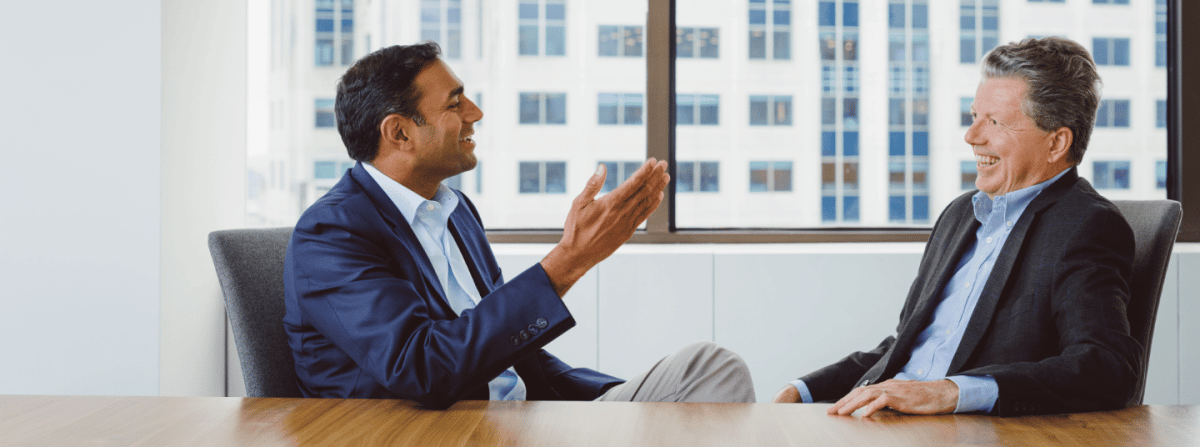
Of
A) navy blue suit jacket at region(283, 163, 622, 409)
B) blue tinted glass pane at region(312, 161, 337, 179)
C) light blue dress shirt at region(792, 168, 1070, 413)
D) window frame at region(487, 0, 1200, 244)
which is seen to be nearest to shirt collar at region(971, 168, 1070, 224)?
light blue dress shirt at region(792, 168, 1070, 413)

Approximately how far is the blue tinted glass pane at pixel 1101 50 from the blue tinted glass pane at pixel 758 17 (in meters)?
1.26

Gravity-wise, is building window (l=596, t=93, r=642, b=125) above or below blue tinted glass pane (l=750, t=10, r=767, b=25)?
below

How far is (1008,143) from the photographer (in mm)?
1432

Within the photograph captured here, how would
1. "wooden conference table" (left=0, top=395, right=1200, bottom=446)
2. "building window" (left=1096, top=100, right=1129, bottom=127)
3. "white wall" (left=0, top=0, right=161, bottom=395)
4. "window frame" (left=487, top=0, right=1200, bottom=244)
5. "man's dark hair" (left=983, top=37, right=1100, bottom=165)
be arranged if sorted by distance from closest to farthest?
"wooden conference table" (left=0, top=395, right=1200, bottom=446), "man's dark hair" (left=983, top=37, right=1100, bottom=165), "white wall" (left=0, top=0, right=161, bottom=395), "window frame" (left=487, top=0, right=1200, bottom=244), "building window" (left=1096, top=100, right=1129, bottom=127)

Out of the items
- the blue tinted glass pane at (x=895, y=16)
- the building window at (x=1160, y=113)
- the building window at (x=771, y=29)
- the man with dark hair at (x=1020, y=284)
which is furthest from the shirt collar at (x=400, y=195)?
the building window at (x=1160, y=113)

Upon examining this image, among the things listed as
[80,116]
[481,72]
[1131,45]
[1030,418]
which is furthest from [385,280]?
[1131,45]

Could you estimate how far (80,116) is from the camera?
173 centimetres

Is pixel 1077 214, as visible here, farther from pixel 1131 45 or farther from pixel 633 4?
A: pixel 1131 45

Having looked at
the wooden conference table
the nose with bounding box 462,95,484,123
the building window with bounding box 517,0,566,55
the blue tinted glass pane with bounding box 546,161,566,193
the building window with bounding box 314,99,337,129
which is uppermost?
the building window with bounding box 517,0,566,55

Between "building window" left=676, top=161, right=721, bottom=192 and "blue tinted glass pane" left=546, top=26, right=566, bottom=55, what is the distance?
2.02ft

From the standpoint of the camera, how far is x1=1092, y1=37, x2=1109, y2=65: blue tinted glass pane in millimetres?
2820

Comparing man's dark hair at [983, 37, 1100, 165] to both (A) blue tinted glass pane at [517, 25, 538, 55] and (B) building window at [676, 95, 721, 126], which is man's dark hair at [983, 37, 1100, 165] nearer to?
(B) building window at [676, 95, 721, 126]

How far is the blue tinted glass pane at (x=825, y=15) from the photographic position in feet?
9.09

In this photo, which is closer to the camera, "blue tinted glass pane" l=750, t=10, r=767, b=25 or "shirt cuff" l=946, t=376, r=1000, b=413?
"shirt cuff" l=946, t=376, r=1000, b=413
